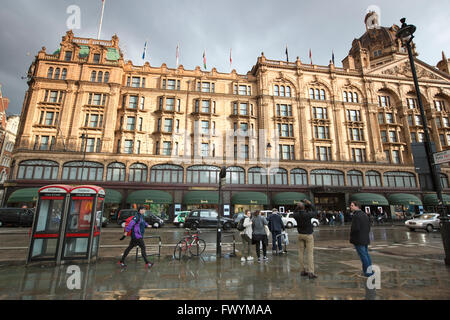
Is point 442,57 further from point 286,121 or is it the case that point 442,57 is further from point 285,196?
point 285,196

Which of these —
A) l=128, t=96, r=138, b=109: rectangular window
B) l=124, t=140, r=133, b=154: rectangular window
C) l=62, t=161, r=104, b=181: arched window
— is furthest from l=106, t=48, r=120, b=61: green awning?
l=62, t=161, r=104, b=181: arched window

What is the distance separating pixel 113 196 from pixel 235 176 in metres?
15.9

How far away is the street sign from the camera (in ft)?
24.3

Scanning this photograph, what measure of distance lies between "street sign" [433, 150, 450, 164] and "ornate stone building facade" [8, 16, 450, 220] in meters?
21.3

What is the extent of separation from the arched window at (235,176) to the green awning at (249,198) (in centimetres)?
204

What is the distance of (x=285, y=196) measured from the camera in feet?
97.7

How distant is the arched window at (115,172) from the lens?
29016mm

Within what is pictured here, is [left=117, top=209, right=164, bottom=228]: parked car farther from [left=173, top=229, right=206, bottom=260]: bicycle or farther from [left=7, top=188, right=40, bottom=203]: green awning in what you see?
[left=173, top=229, right=206, bottom=260]: bicycle

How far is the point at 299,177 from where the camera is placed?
3206 centimetres

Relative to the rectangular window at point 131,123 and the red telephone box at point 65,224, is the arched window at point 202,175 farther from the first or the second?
the red telephone box at point 65,224

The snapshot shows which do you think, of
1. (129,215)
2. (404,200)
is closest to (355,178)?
(404,200)

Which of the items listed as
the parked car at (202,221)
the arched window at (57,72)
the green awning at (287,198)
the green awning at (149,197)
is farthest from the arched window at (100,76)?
the green awning at (287,198)

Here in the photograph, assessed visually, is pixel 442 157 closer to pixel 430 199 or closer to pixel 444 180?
pixel 430 199
